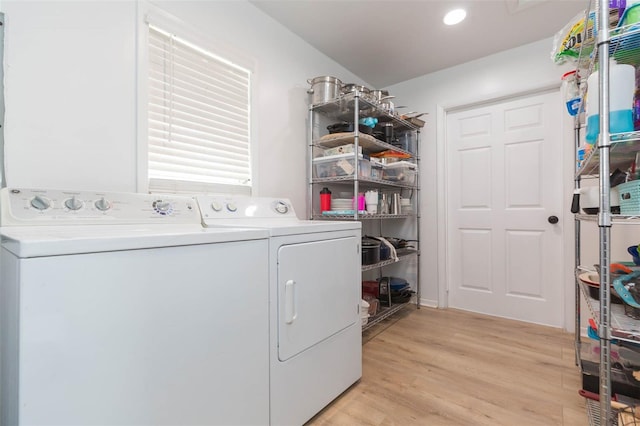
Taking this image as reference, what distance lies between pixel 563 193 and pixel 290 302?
244cm

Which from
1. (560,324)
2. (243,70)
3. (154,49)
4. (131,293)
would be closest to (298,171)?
(243,70)

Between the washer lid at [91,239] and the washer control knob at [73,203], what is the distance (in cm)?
10

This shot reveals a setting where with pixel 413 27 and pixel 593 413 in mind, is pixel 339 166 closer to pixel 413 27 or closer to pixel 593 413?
pixel 413 27

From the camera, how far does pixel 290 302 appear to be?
128 cm

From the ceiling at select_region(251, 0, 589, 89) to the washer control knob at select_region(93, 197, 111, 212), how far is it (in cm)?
159

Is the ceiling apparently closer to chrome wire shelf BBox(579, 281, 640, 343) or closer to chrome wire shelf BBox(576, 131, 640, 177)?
chrome wire shelf BBox(576, 131, 640, 177)

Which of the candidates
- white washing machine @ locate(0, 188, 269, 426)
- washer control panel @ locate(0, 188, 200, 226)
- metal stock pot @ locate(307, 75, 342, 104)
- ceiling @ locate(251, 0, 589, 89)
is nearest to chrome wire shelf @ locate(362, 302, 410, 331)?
white washing machine @ locate(0, 188, 269, 426)

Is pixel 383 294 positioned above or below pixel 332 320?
below

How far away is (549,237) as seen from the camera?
250cm

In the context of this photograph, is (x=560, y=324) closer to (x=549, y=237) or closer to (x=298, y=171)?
(x=549, y=237)

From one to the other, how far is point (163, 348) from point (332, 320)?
82 centimetres

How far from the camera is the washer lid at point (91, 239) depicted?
2.31ft

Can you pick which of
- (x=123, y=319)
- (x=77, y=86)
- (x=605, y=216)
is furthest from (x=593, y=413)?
(x=77, y=86)

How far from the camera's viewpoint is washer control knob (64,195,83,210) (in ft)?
3.75
